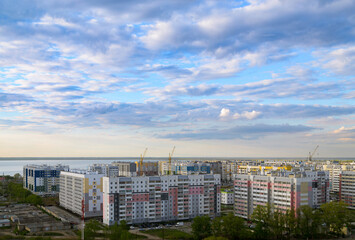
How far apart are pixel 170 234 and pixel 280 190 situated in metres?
15.8

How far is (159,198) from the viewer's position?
5131cm

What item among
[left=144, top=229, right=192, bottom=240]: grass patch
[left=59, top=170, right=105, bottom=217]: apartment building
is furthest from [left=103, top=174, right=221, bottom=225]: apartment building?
[left=59, top=170, right=105, bottom=217]: apartment building

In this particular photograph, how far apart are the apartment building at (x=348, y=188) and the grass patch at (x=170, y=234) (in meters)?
34.9

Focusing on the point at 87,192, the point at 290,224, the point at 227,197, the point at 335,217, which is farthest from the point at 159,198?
the point at 335,217

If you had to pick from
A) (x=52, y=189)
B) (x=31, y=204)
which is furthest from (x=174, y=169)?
(x=31, y=204)

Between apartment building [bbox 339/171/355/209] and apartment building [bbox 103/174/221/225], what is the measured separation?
2470 centimetres

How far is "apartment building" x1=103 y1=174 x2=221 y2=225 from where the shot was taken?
4850cm

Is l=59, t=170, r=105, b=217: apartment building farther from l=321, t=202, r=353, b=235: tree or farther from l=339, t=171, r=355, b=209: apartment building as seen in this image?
l=339, t=171, r=355, b=209: apartment building

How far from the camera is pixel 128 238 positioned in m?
37.5

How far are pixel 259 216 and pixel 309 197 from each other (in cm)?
977

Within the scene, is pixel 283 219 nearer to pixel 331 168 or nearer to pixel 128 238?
pixel 128 238

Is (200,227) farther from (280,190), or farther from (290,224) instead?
(280,190)

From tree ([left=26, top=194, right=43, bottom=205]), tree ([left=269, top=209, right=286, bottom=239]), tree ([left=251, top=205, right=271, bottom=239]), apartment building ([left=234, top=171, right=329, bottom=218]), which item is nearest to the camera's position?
tree ([left=251, top=205, right=271, bottom=239])

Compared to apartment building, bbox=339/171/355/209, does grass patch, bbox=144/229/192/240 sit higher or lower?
lower
